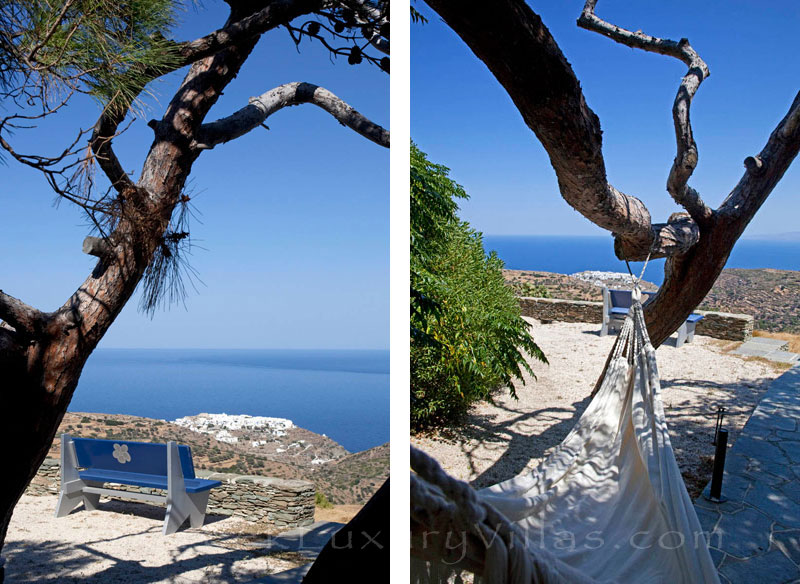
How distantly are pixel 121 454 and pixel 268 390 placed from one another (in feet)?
3.18

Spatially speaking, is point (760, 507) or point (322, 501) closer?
point (760, 507)

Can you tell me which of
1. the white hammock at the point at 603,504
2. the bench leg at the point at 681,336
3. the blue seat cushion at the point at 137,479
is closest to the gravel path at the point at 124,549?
the blue seat cushion at the point at 137,479

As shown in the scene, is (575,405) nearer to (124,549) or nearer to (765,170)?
(765,170)

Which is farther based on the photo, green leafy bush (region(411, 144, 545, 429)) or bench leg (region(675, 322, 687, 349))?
bench leg (region(675, 322, 687, 349))

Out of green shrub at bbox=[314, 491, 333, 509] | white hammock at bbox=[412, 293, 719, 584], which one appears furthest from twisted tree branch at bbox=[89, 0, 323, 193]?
green shrub at bbox=[314, 491, 333, 509]

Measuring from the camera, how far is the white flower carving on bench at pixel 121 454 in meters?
2.34

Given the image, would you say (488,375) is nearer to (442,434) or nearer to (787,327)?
(442,434)

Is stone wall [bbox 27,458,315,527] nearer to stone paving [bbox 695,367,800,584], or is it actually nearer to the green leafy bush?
the green leafy bush

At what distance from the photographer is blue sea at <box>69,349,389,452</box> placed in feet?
7.93

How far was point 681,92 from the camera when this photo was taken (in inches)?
71.5

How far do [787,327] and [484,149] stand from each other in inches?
75.8

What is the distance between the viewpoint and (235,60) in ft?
5.26

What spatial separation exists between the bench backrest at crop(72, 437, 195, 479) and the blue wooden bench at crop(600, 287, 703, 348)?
276 cm

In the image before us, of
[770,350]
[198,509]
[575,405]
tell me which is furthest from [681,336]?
[198,509]
